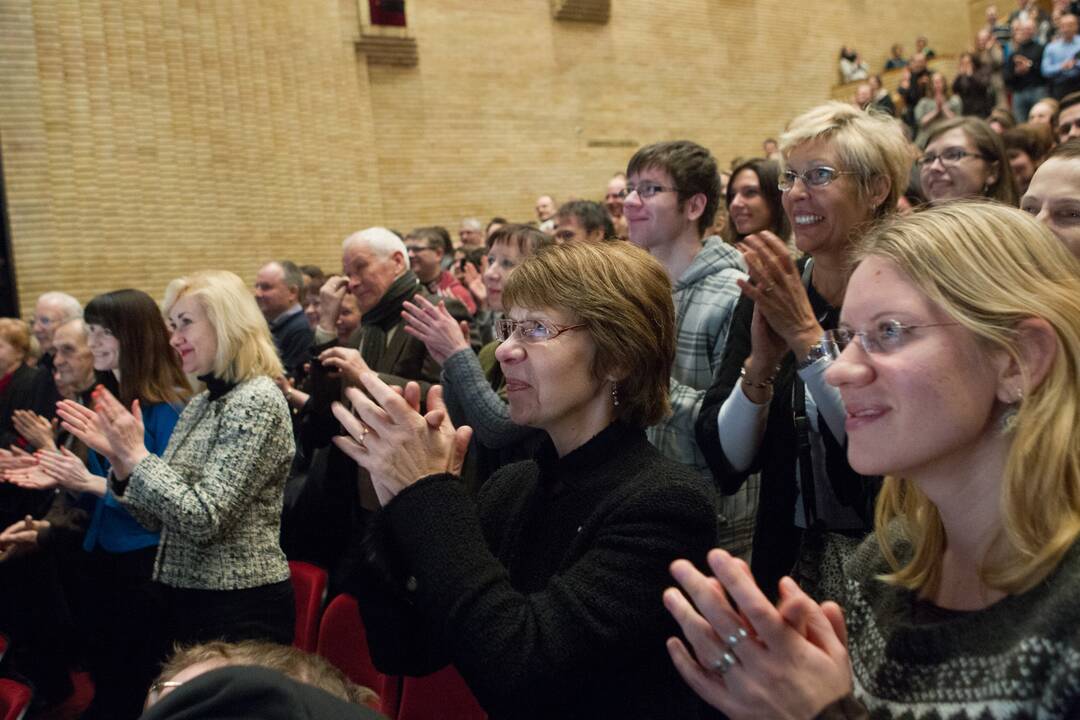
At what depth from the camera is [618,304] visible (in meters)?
2.02

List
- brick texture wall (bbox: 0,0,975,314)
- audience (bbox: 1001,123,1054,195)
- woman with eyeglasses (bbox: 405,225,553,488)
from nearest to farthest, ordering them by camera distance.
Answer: woman with eyeglasses (bbox: 405,225,553,488) < audience (bbox: 1001,123,1054,195) < brick texture wall (bbox: 0,0,975,314)

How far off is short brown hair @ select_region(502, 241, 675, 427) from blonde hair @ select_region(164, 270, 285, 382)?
64.3 inches

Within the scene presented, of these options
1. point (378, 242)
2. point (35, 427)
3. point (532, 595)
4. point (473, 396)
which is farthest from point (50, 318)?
point (532, 595)

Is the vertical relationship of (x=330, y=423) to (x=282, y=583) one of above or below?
above

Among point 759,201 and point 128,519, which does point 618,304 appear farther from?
point 128,519

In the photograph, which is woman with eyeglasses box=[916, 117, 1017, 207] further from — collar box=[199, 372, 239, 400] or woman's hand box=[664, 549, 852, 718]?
woman's hand box=[664, 549, 852, 718]

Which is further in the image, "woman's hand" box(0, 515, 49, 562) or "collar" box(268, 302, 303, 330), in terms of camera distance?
"collar" box(268, 302, 303, 330)

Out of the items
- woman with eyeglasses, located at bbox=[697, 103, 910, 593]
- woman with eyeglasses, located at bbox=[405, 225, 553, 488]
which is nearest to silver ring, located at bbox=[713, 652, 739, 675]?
woman with eyeglasses, located at bbox=[697, 103, 910, 593]

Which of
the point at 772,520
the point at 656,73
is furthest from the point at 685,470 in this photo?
the point at 656,73

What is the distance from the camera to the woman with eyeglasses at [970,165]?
3750 mm

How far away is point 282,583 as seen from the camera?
3367 mm

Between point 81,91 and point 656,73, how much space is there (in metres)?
9.98

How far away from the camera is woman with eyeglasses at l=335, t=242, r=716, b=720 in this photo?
5.51ft

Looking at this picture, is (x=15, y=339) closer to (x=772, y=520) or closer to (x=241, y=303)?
(x=241, y=303)
